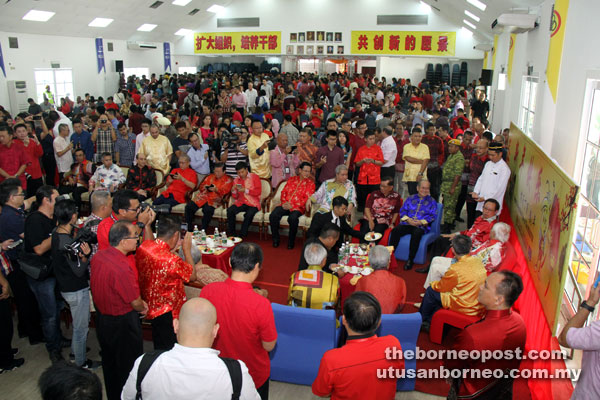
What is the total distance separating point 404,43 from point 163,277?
1858 centimetres

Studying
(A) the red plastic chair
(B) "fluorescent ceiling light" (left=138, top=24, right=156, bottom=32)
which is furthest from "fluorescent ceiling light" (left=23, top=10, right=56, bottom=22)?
(A) the red plastic chair

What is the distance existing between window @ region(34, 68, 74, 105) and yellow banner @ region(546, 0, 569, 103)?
48.4ft

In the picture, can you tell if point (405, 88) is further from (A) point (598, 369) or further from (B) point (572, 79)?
(A) point (598, 369)

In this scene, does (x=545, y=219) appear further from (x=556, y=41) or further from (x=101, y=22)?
(x=101, y=22)

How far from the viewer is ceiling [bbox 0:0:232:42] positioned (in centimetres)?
1306

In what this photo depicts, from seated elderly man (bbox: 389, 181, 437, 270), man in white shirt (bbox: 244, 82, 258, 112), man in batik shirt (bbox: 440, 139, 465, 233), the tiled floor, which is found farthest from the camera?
man in white shirt (bbox: 244, 82, 258, 112)

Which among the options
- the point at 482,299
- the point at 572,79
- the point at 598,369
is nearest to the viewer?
the point at 598,369

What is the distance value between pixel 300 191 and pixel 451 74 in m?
16.9

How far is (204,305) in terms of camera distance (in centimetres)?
208

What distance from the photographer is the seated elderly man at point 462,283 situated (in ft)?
12.8

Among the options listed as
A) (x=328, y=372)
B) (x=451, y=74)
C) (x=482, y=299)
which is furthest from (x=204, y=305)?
(x=451, y=74)

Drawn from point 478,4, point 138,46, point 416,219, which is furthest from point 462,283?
point 138,46

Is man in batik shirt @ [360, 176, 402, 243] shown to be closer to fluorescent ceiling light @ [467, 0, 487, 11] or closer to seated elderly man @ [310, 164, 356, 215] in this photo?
seated elderly man @ [310, 164, 356, 215]

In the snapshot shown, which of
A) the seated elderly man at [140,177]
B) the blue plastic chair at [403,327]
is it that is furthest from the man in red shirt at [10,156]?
the blue plastic chair at [403,327]
